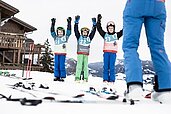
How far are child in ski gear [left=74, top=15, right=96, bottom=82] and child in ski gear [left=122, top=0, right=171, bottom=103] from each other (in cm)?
568

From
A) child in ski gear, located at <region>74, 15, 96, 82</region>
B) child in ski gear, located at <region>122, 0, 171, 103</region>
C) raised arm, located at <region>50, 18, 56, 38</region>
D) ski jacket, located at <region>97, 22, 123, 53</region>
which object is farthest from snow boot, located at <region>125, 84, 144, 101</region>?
raised arm, located at <region>50, 18, 56, 38</region>

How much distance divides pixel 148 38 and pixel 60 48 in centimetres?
652

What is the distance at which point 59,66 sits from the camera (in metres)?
9.72

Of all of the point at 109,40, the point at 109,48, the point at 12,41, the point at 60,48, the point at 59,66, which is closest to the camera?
the point at 109,48

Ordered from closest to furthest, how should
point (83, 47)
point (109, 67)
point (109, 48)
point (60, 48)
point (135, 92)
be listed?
point (135, 92) → point (109, 67) → point (109, 48) → point (83, 47) → point (60, 48)

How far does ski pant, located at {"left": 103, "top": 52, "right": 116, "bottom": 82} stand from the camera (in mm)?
8078

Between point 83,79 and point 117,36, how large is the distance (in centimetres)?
151

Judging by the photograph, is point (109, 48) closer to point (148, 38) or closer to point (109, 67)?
point (109, 67)

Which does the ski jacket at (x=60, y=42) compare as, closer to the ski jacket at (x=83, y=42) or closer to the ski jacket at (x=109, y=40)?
the ski jacket at (x=83, y=42)

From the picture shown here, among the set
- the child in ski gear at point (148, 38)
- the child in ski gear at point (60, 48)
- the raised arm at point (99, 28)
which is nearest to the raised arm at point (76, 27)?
the child in ski gear at point (60, 48)

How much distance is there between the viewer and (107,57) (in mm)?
8203

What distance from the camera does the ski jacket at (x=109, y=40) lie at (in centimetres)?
832

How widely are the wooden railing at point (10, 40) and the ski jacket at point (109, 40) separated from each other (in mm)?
19130

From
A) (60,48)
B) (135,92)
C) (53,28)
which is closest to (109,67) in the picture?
(60,48)
